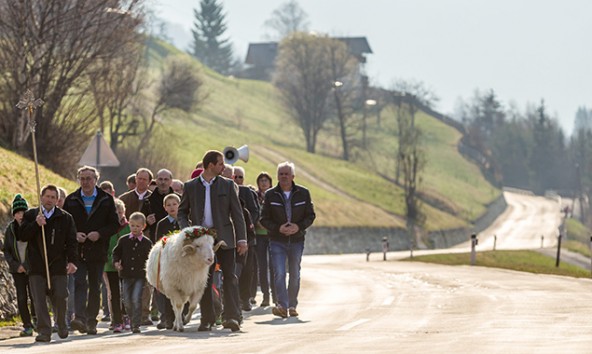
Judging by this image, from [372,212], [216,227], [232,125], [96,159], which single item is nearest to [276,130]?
[232,125]

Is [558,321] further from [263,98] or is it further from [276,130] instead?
[263,98]

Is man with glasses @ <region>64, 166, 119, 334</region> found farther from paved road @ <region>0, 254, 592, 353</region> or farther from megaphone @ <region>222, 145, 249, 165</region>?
megaphone @ <region>222, 145, 249, 165</region>

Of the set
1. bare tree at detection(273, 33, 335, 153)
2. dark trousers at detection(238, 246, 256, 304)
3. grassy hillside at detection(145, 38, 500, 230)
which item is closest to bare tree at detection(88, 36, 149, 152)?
grassy hillside at detection(145, 38, 500, 230)

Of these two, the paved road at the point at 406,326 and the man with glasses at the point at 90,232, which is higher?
the man with glasses at the point at 90,232

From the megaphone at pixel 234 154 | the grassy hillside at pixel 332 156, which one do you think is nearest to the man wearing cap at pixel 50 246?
the megaphone at pixel 234 154

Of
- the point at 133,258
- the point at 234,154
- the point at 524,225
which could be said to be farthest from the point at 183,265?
the point at 524,225

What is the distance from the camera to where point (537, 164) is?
19900 centimetres

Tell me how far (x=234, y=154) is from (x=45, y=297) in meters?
11.0

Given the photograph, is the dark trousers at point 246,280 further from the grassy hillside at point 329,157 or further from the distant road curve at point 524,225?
the distant road curve at point 524,225

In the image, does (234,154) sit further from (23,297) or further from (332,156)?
(332,156)

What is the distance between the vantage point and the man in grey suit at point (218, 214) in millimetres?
16000

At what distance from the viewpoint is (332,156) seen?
125 meters

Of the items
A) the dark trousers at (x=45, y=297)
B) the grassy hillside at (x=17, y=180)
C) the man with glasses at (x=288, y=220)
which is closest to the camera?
the dark trousers at (x=45, y=297)

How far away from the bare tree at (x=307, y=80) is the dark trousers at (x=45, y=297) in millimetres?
104424
